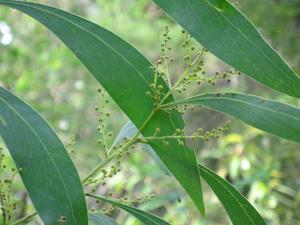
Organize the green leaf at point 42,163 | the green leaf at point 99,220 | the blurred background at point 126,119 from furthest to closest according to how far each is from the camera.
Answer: the blurred background at point 126,119 → the green leaf at point 99,220 → the green leaf at point 42,163

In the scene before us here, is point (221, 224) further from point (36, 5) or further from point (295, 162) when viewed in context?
point (36, 5)

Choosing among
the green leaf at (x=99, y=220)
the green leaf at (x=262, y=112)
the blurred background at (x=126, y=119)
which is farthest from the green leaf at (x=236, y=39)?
the blurred background at (x=126, y=119)

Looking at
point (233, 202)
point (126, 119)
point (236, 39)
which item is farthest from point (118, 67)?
point (126, 119)

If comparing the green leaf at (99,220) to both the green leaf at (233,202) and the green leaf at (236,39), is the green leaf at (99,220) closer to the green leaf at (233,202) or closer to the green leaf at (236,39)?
A: the green leaf at (233,202)

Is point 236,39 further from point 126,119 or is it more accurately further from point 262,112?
point 126,119

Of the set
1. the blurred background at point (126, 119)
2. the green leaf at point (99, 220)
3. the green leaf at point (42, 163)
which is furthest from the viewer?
the blurred background at point (126, 119)
